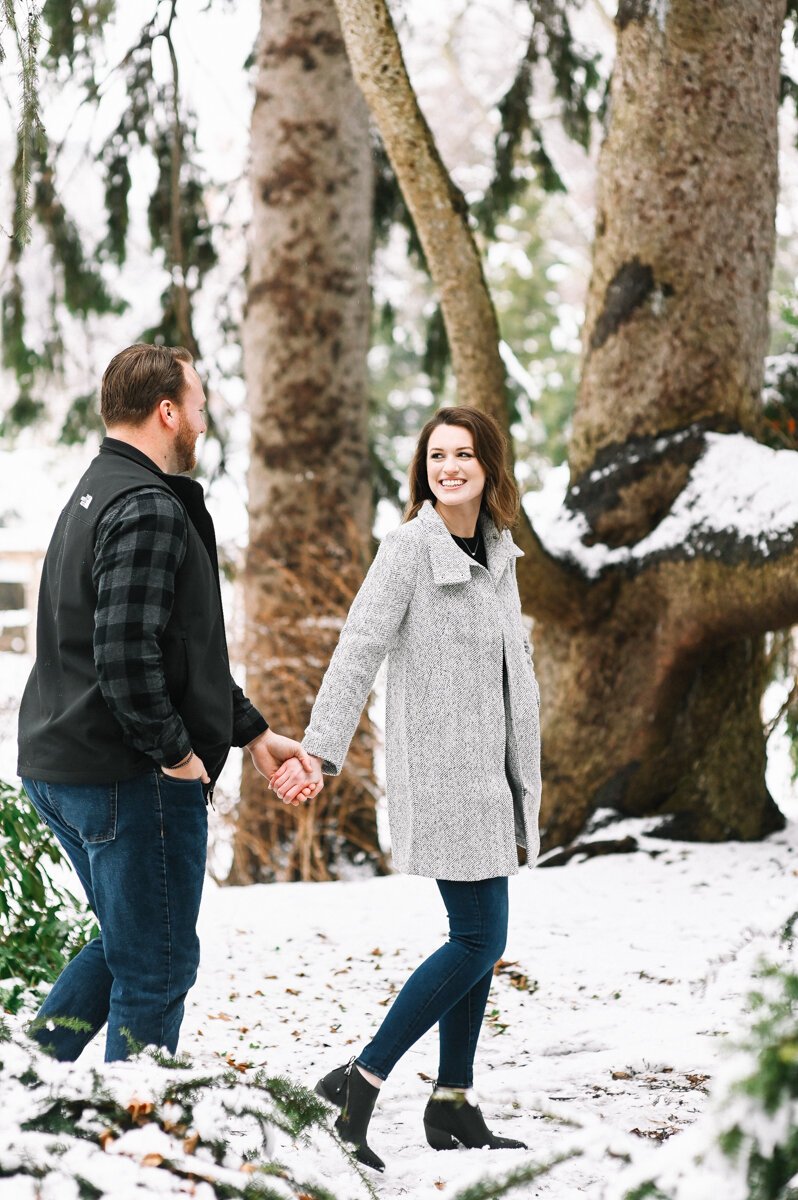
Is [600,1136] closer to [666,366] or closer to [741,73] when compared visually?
[666,366]

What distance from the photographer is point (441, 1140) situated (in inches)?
113

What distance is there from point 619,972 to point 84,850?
2.34 meters

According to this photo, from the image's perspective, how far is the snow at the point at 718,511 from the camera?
530cm

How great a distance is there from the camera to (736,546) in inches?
212

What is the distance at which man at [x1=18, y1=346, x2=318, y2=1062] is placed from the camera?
7.86 ft

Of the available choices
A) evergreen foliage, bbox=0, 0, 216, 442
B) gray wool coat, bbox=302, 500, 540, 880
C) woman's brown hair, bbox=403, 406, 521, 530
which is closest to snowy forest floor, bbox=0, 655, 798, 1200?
gray wool coat, bbox=302, 500, 540, 880

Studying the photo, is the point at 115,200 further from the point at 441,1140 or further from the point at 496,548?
the point at 441,1140

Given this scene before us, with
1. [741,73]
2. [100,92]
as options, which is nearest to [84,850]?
[741,73]

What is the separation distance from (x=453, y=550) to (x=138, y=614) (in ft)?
2.77

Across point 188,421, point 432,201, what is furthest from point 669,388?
point 188,421

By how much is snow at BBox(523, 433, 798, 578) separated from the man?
3.29 m

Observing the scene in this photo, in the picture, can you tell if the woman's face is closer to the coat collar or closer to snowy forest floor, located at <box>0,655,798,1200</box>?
the coat collar

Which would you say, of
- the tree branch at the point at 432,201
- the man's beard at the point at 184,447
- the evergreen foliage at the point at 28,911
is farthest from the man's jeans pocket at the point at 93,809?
the tree branch at the point at 432,201

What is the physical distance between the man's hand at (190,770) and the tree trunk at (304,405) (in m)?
4.28
